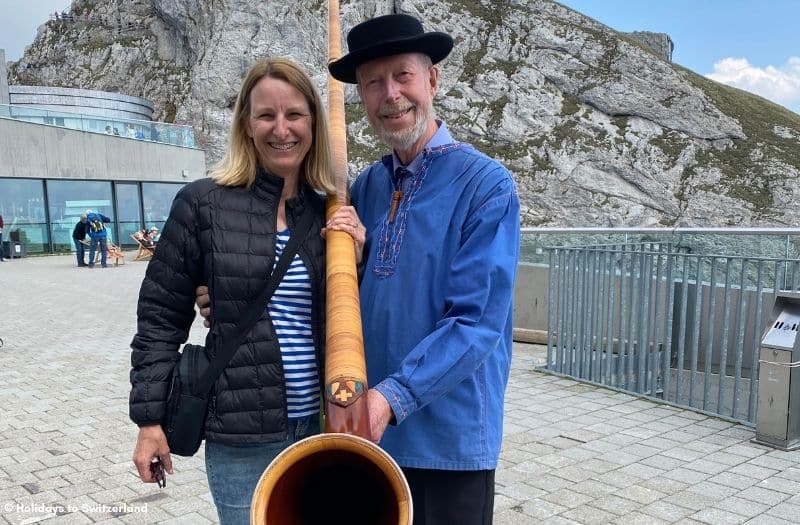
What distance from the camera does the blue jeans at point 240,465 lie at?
1914 mm

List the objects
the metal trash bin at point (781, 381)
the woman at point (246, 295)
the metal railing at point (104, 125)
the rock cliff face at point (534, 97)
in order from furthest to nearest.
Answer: the rock cliff face at point (534, 97), the metal railing at point (104, 125), the metal trash bin at point (781, 381), the woman at point (246, 295)

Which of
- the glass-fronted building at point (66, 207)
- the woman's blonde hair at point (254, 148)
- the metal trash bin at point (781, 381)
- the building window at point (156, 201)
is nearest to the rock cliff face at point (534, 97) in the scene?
the building window at point (156, 201)

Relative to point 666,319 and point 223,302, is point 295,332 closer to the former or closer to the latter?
point 223,302

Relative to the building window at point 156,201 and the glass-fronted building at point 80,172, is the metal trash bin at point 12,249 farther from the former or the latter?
the building window at point 156,201

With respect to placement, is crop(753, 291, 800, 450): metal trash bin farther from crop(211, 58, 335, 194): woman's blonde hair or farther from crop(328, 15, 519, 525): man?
crop(211, 58, 335, 194): woman's blonde hair

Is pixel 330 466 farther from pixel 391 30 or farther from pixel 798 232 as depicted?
pixel 798 232

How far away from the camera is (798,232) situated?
5.83m

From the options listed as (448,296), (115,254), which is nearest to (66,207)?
(115,254)

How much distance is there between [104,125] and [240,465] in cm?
2781

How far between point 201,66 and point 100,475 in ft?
216

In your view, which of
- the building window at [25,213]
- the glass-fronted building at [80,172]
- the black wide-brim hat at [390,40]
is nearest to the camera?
the black wide-brim hat at [390,40]

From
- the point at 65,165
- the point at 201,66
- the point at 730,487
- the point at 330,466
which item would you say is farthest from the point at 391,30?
the point at 201,66

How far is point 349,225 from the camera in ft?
5.91

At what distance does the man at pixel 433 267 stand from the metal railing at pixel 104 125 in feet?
84.6
